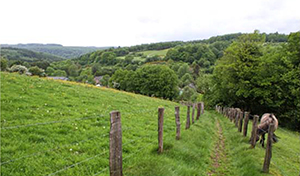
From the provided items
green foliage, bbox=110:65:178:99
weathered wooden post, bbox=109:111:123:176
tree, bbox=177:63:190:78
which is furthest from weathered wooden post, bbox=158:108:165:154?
tree, bbox=177:63:190:78

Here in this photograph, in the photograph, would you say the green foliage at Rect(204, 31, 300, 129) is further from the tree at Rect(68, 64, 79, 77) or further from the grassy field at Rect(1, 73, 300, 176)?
the tree at Rect(68, 64, 79, 77)

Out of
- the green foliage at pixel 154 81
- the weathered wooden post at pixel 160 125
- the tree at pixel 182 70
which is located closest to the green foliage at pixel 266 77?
the weathered wooden post at pixel 160 125

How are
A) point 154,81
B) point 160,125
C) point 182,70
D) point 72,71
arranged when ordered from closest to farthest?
point 160,125
point 154,81
point 182,70
point 72,71

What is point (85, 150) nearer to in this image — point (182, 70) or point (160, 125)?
point (160, 125)

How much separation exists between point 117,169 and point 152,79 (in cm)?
6876

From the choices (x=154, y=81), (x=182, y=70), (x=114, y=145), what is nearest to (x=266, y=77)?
(x=114, y=145)

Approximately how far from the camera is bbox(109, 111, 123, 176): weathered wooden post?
15.4 ft

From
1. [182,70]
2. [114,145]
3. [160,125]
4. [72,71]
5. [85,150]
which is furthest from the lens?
[72,71]

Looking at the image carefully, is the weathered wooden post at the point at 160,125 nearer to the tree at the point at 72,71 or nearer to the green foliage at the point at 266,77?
the green foliage at the point at 266,77

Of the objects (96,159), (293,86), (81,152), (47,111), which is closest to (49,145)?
(81,152)

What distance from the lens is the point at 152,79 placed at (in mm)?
73375

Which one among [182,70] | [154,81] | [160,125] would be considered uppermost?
[160,125]

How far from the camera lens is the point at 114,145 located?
4.73 meters

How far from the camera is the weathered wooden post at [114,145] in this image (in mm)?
4699
